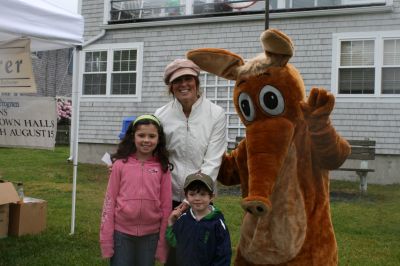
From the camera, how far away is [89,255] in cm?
482

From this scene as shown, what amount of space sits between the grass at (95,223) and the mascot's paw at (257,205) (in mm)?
2782

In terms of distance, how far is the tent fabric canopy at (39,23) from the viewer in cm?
406

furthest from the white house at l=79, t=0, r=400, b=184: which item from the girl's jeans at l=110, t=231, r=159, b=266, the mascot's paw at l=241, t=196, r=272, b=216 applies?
the mascot's paw at l=241, t=196, r=272, b=216

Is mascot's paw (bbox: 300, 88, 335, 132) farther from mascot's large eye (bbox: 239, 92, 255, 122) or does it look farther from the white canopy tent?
the white canopy tent

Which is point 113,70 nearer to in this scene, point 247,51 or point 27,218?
point 247,51

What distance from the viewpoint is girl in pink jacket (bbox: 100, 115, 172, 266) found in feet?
9.29

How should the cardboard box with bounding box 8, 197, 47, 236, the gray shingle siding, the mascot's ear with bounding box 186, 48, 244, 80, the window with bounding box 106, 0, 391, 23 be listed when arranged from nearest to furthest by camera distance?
1. the mascot's ear with bounding box 186, 48, 244, 80
2. the cardboard box with bounding box 8, 197, 47, 236
3. the gray shingle siding
4. the window with bounding box 106, 0, 391, 23

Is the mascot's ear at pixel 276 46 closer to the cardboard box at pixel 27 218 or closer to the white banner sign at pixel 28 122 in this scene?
the white banner sign at pixel 28 122

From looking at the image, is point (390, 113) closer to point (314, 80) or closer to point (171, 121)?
point (314, 80)

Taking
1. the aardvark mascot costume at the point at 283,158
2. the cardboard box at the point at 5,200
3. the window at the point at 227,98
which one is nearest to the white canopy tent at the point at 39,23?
the cardboard box at the point at 5,200

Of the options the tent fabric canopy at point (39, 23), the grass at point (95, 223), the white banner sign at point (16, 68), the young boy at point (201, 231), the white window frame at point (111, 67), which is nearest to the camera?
the young boy at point (201, 231)

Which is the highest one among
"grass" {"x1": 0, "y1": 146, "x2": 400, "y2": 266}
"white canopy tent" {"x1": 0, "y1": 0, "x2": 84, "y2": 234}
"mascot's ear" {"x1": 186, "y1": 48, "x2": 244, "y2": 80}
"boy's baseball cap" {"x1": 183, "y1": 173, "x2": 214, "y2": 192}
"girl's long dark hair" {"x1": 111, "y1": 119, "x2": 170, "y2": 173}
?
"white canopy tent" {"x1": 0, "y1": 0, "x2": 84, "y2": 234}

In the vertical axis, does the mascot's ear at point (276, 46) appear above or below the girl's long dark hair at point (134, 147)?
above

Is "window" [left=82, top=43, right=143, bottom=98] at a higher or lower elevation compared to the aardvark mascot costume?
higher
